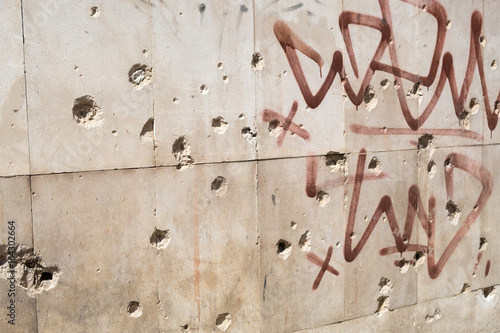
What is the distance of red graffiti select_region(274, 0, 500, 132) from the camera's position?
3.40m

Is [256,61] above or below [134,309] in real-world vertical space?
above

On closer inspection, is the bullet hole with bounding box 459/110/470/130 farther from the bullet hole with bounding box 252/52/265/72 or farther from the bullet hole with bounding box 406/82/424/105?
the bullet hole with bounding box 252/52/265/72

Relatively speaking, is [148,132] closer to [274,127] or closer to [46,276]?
[274,127]

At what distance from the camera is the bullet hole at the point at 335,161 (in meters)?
3.52

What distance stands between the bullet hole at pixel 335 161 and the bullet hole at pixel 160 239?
1546 millimetres

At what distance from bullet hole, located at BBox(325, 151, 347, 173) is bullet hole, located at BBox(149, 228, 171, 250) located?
1.55 metres

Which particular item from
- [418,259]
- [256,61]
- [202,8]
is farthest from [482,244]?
[202,8]

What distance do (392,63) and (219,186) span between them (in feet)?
6.62

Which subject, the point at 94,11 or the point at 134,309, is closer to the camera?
the point at 94,11

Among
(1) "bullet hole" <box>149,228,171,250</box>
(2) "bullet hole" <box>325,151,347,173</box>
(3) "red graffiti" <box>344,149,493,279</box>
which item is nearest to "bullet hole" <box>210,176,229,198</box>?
(1) "bullet hole" <box>149,228,171,250</box>

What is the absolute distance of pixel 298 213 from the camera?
3.47 m

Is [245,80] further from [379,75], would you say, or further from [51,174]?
[51,174]

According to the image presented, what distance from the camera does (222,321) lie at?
333 centimetres

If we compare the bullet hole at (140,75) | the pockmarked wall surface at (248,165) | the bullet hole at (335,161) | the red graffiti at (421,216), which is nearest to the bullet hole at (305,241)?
the pockmarked wall surface at (248,165)
